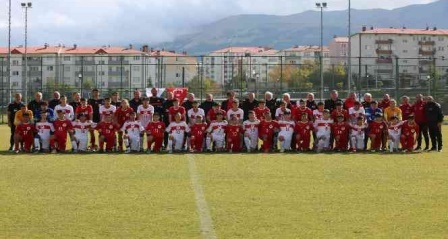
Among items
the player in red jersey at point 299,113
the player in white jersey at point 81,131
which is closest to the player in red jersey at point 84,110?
the player in white jersey at point 81,131

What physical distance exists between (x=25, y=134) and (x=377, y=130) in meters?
8.82

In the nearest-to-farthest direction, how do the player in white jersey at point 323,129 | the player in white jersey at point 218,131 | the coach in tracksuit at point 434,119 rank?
the player in white jersey at point 218,131
the player in white jersey at point 323,129
the coach in tracksuit at point 434,119

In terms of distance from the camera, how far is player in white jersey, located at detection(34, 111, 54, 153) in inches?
794

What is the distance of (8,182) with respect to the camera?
13.2m

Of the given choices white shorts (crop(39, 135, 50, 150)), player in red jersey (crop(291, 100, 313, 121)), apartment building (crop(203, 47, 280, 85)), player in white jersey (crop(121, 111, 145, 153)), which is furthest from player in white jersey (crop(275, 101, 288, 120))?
apartment building (crop(203, 47, 280, 85))

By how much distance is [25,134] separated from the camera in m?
20.2

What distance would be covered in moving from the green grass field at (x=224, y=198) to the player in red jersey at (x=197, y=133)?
2.70 meters

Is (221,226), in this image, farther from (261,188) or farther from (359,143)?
(359,143)

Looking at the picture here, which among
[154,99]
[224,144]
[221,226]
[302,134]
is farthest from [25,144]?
[221,226]

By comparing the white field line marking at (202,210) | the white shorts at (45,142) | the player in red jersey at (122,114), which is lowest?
the white field line marking at (202,210)

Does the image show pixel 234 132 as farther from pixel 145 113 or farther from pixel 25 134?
pixel 25 134

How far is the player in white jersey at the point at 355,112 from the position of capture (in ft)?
68.2

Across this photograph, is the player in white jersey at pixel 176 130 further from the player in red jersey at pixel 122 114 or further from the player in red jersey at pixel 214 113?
the player in red jersey at pixel 122 114

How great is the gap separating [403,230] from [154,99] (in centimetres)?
1345
